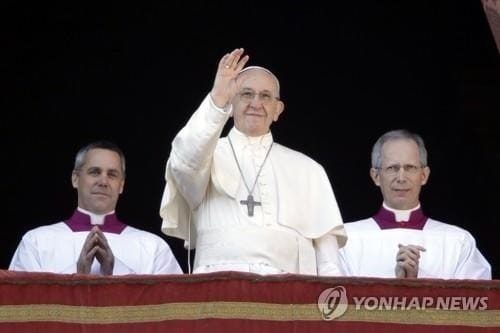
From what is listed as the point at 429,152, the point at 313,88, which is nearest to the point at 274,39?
the point at 313,88

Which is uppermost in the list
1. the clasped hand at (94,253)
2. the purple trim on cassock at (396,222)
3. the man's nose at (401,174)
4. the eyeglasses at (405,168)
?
the eyeglasses at (405,168)

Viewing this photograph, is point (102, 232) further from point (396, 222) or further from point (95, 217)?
point (396, 222)

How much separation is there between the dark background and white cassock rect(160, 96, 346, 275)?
2.92 meters

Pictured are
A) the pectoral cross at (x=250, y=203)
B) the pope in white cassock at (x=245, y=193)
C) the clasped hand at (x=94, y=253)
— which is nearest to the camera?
the pope in white cassock at (x=245, y=193)

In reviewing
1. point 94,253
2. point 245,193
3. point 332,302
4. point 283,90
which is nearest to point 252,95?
point 245,193

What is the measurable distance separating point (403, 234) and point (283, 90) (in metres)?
2.25

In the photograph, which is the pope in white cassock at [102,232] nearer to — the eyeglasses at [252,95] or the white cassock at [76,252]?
the white cassock at [76,252]

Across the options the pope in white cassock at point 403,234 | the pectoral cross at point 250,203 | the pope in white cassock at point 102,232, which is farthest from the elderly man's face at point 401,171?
the pectoral cross at point 250,203

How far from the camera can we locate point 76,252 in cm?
864

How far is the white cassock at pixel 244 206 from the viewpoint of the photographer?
293 inches

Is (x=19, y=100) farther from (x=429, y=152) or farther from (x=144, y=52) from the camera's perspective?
(x=429, y=152)

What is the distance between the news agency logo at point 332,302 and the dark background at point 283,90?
386 centimetres

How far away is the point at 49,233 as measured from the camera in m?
8.73

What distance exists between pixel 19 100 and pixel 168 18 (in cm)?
92
